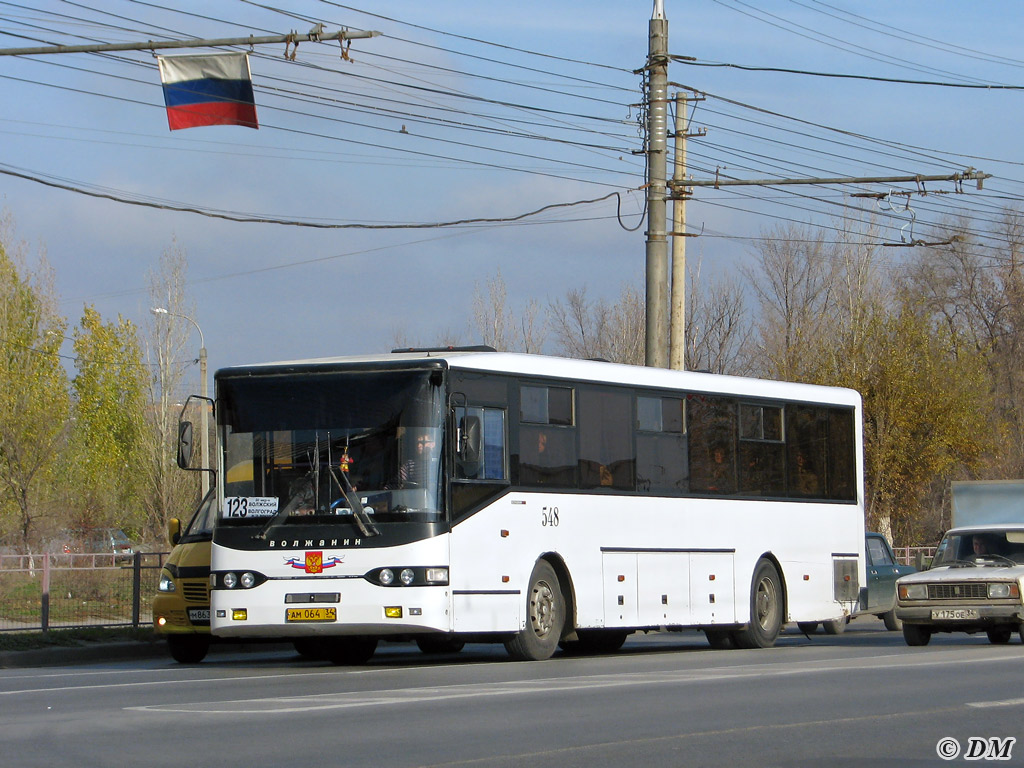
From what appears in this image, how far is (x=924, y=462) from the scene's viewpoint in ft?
159

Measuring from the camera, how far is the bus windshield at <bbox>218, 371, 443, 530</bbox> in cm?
1584

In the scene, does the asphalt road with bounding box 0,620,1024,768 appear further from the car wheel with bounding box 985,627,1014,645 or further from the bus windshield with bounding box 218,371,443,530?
the car wheel with bounding box 985,627,1014,645

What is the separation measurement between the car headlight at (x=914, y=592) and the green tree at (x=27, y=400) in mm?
33606

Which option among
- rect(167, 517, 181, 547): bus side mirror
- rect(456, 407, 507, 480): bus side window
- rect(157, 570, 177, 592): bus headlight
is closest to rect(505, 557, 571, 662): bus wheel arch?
rect(456, 407, 507, 480): bus side window

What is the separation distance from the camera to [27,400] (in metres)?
48.2

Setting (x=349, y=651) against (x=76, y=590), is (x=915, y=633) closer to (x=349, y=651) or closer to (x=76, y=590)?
(x=349, y=651)

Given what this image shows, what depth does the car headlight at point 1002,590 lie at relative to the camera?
1975cm

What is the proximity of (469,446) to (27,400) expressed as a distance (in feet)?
114

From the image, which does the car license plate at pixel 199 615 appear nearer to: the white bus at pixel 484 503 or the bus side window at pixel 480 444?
the white bus at pixel 484 503

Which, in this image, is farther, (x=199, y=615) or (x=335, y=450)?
(x=199, y=615)

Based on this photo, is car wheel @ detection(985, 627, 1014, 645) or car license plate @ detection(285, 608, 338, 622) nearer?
car license plate @ detection(285, 608, 338, 622)

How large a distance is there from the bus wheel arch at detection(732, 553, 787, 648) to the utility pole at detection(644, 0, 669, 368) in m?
4.63

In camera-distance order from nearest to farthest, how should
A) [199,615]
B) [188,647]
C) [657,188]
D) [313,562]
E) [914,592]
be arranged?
[313,562] < [199,615] < [188,647] < [914,592] < [657,188]

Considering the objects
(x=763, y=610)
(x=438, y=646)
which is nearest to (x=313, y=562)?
(x=438, y=646)
